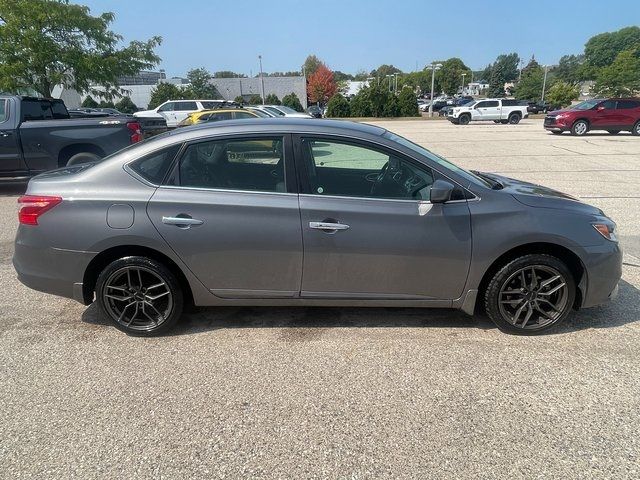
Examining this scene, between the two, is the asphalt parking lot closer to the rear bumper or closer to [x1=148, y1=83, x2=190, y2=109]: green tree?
the rear bumper

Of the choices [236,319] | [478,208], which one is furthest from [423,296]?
[236,319]

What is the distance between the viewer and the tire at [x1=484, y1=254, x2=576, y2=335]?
325 centimetres

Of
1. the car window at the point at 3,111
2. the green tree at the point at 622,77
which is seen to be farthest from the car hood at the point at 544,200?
the green tree at the point at 622,77

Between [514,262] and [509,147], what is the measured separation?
15.0 metres

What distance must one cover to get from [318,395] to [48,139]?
26.4ft

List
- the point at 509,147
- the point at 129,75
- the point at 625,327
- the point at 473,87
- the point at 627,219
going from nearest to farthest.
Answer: the point at 625,327
the point at 627,219
the point at 509,147
the point at 129,75
the point at 473,87

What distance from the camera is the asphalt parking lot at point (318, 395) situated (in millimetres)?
2236

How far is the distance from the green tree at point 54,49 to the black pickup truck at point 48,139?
976 centimetres

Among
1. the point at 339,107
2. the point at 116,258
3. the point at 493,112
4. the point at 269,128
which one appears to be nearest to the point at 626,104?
the point at 493,112

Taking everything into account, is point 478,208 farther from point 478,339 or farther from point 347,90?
point 347,90

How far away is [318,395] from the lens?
8.98 feet

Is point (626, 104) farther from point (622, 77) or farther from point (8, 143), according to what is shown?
point (622, 77)

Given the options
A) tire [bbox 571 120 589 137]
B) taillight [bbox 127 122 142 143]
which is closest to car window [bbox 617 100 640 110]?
tire [bbox 571 120 589 137]

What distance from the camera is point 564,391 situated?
2.74 metres
